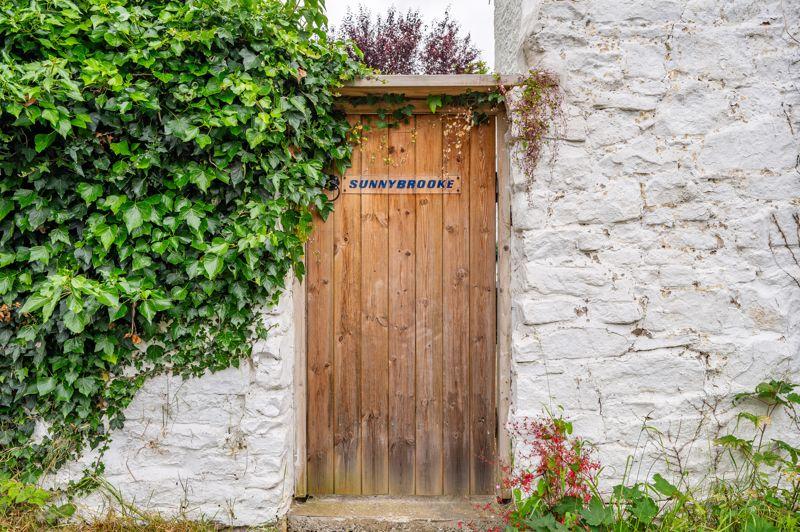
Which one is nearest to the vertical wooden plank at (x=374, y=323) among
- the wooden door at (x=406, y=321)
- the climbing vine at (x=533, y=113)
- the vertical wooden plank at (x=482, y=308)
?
the wooden door at (x=406, y=321)

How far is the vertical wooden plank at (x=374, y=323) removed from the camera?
2.74 metres

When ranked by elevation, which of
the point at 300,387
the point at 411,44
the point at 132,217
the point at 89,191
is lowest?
the point at 300,387

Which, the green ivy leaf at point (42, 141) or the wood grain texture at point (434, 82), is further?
the wood grain texture at point (434, 82)

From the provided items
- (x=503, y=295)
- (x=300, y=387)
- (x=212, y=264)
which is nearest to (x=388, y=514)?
(x=300, y=387)

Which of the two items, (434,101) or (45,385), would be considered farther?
(434,101)

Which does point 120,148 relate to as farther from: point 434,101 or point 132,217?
point 434,101

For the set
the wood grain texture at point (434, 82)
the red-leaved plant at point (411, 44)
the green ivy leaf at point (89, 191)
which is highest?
the red-leaved plant at point (411, 44)

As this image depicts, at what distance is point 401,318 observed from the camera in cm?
275

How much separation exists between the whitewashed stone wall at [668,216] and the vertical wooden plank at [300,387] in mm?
1180

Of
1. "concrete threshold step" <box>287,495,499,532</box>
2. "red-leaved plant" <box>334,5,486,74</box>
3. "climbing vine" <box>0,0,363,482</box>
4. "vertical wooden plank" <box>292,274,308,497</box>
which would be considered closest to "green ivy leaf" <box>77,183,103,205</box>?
"climbing vine" <box>0,0,363,482</box>

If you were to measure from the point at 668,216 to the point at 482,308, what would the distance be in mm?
1046

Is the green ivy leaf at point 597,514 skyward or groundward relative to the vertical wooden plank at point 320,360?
groundward

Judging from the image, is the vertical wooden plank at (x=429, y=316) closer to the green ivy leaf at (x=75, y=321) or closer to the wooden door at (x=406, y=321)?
the wooden door at (x=406, y=321)

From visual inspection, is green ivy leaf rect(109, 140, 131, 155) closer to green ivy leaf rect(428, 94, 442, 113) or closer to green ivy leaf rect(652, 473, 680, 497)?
green ivy leaf rect(428, 94, 442, 113)
